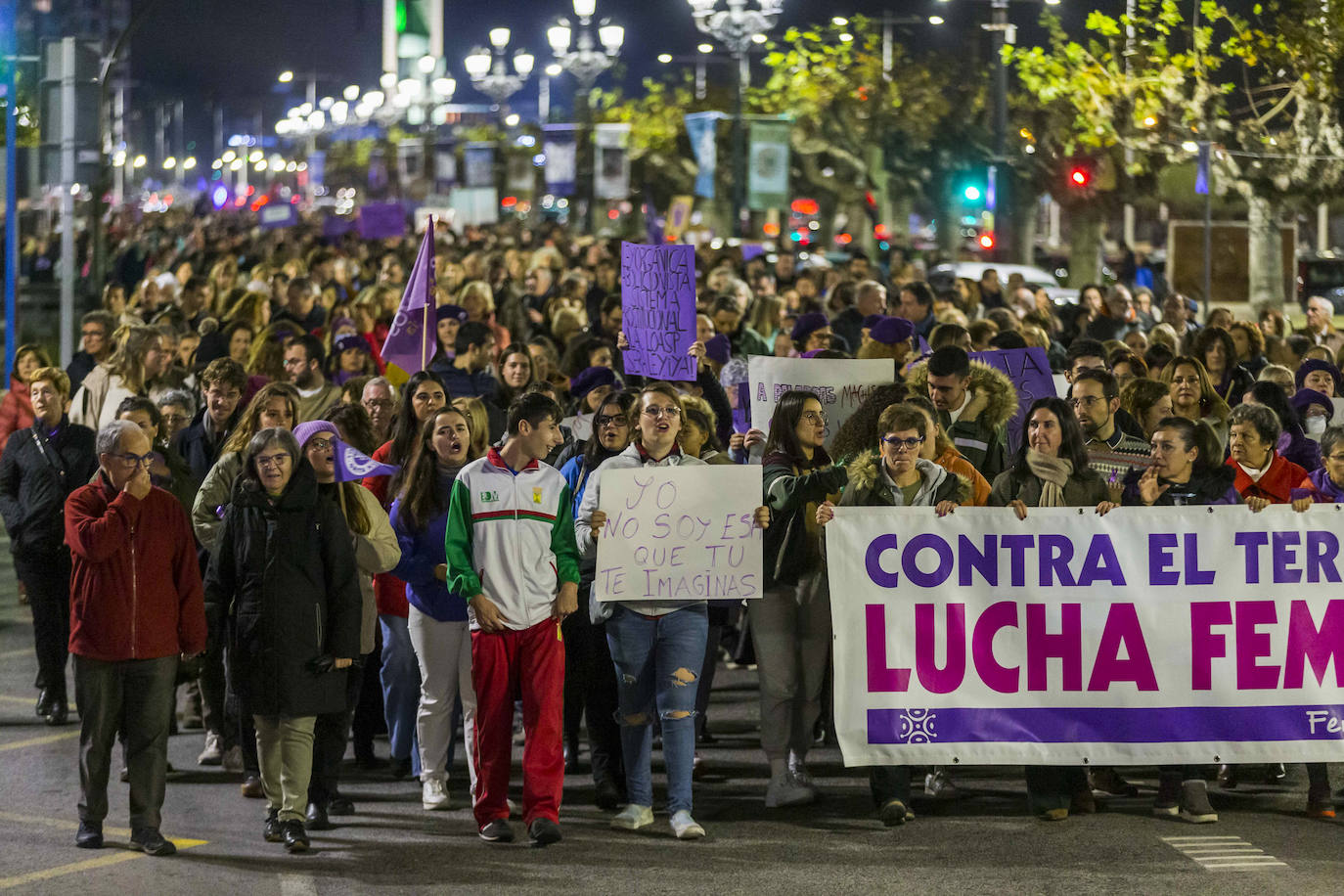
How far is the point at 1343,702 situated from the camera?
329 inches

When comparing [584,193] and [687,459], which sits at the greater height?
[584,193]

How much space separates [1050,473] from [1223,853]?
1.76 m

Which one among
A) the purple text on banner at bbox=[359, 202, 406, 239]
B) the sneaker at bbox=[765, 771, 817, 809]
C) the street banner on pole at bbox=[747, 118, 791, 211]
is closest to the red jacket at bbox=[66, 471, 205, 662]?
the sneaker at bbox=[765, 771, 817, 809]

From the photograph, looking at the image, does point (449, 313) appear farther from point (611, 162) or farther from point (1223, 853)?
point (611, 162)

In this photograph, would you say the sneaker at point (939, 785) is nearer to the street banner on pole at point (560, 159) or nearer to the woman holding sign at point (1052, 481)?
the woman holding sign at point (1052, 481)

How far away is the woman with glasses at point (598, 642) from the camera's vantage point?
880 cm

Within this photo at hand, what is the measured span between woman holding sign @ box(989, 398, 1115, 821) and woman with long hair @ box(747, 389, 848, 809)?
0.84 metres

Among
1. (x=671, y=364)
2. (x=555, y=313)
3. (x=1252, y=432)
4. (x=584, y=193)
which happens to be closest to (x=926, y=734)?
(x=1252, y=432)

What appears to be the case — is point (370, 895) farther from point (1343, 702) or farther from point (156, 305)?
point (156, 305)

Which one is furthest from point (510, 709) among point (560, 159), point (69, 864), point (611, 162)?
point (560, 159)

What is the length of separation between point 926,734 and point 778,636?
80 centimetres

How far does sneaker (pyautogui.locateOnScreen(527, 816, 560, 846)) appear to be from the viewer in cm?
789

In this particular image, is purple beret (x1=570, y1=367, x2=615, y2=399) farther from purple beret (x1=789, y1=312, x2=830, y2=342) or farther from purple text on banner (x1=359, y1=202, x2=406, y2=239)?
purple text on banner (x1=359, y1=202, x2=406, y2=239)

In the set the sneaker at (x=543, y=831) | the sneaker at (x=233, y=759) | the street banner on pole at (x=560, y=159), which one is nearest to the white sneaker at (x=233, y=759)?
the sneaker at (x=233, y=759)
